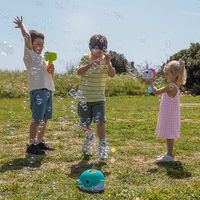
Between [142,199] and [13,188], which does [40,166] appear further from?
[142,199]

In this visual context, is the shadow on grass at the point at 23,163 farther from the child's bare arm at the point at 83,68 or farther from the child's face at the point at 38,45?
the child's face at the point at 38,45

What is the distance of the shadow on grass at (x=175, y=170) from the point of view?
488cm

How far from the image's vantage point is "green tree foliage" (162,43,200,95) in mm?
25344

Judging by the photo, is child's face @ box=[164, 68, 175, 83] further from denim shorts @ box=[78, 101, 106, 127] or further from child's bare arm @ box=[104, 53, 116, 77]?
denim shorts @ box=[78, 101, 106, 127]

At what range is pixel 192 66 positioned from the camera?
87.5 feet

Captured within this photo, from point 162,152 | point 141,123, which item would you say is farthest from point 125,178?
point 141,123

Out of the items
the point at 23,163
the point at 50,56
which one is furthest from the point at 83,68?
the point at 23,163

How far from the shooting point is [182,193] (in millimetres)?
4207

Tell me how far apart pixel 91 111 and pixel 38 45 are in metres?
1.13

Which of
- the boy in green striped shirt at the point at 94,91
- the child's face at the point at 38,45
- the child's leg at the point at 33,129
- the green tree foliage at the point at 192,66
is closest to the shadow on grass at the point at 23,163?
the child's leg at the point at 33,129

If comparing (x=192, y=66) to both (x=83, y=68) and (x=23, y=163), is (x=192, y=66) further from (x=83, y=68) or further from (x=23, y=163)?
(x=23, y=163)

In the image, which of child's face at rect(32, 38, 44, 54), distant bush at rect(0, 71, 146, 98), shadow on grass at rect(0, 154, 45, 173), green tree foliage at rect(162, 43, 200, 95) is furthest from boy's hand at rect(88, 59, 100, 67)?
green tree foliage at rect(162, 43, 200, 95)

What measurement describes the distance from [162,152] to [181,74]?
46.0 inches

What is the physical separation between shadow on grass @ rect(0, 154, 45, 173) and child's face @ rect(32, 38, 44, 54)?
4.60ft
